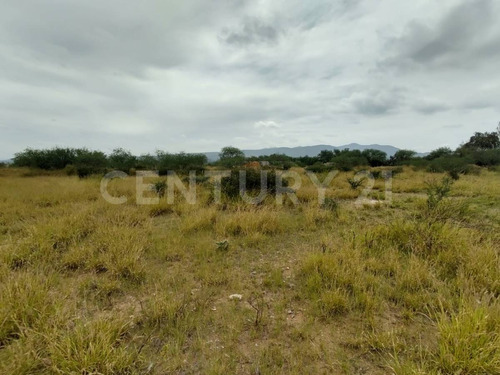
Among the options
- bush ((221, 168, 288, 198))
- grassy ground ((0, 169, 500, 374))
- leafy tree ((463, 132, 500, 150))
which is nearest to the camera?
grassy ground ((0, 169, 500, 374))

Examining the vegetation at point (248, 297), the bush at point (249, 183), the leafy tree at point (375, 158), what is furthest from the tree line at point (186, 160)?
the vegetation at point (248, 297)

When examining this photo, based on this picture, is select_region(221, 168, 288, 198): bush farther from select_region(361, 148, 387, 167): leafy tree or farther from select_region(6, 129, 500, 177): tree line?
select_region(361, 148, 387, 167): leafy tree

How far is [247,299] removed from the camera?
2.54 meters

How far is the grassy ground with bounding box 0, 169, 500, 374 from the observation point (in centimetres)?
169

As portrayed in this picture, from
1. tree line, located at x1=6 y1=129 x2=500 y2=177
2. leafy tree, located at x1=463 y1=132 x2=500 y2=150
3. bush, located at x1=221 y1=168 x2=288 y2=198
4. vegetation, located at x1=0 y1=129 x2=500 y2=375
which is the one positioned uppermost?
leafy tree, located at x1=463 y1=132 x2=500 y2=150

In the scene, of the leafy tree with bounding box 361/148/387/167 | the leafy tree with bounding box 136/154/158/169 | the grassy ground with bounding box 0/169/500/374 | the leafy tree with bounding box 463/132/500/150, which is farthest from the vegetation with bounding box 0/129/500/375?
the leafy tree with bounding box 463/132/500/150

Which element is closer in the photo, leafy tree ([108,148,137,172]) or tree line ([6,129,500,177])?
tree line ([6,129,500,177])

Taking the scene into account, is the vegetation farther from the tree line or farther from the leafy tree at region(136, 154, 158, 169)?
the leafy tree at region(136, 154, 158, 169)

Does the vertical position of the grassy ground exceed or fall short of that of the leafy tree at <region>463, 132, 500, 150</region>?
it falls short

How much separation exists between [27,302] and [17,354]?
58cm

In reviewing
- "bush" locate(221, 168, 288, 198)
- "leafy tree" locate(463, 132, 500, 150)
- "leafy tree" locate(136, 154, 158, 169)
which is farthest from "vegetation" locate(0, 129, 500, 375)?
"leafy tree" locate(463, 132, 500, 150)

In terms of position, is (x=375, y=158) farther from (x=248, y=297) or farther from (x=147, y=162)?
(x=248, y=297)

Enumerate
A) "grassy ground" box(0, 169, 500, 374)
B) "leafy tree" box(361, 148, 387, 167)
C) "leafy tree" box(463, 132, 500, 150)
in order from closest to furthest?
"grassy ground" box(0, 169, 500, 374)
"leafy tree" box(361, 148, 387, 167)
"leafy tree" box(463, 132, 500, 150)

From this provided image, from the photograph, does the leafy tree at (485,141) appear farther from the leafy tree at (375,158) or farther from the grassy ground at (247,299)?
the grassy ground at (247,299)
